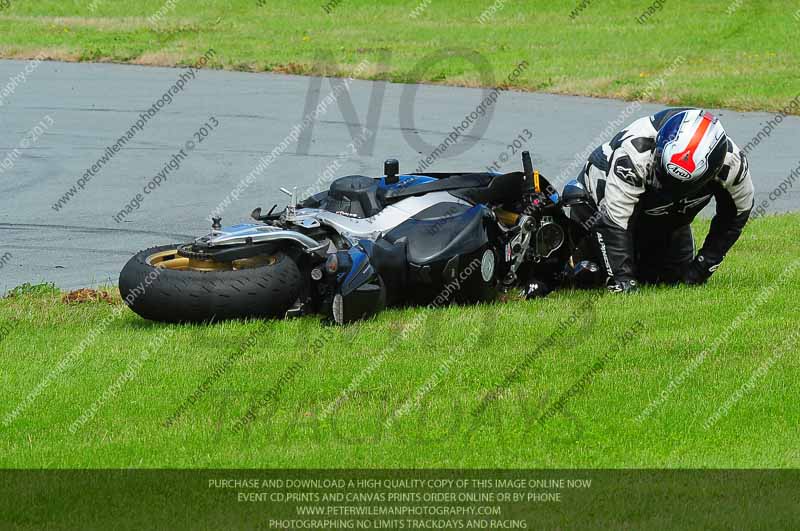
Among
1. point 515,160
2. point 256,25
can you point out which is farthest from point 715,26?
point 515,160

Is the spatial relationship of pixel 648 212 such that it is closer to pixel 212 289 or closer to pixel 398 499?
pixel 212 289

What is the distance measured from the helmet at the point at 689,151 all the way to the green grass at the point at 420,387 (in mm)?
984

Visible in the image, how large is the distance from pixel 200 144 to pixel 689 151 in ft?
36.5

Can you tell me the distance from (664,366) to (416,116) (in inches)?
597

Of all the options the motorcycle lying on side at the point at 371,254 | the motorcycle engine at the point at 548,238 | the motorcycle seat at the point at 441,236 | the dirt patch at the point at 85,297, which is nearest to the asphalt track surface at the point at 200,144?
the dirt patch at the point at 85,297

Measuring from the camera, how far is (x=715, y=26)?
34.9 metres

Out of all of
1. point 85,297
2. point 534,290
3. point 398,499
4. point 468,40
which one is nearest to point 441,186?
point 534,290

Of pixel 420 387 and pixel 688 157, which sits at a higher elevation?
pixel 688 157

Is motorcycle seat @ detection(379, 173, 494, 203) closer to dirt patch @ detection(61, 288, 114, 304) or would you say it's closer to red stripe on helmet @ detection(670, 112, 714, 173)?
red stripe on helmet @ detection(670, 112, 714, 173)

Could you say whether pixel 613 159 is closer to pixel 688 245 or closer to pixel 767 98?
pixel 688 245

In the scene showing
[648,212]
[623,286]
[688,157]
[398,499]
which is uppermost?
[398,499]

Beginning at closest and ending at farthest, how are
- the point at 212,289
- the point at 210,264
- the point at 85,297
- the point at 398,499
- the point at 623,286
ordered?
the point at 398,499 → the point at 212,289 → the point at 210,264 → the point at 623,286 → the point at 85,297

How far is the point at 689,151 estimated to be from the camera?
30.7 ft

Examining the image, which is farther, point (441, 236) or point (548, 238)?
point (548, 238)
